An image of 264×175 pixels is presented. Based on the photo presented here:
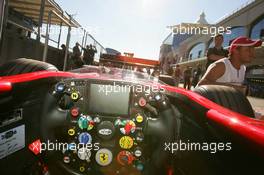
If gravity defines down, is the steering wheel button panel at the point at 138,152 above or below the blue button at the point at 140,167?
above

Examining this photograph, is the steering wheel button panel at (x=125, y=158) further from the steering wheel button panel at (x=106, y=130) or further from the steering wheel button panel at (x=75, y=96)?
the steering wheel button panel at (x=75, y=96)

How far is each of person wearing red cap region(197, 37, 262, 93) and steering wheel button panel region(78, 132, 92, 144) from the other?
1.83 metres

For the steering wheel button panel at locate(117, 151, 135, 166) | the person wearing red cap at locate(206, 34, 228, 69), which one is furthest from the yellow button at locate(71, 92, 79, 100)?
the person wearing red cap at locate(206, 34, 228, 69)

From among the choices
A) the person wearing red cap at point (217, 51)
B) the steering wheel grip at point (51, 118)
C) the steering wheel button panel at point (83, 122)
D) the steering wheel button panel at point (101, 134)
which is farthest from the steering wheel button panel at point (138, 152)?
the person wearing red cap at point (217, 51)

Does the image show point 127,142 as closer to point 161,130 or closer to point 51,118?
point 161,130

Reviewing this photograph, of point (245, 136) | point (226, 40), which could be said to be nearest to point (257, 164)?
point (245, 136)

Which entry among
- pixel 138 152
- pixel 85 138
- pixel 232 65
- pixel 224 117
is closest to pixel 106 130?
pixel 85 138

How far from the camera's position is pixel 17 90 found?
1.70m

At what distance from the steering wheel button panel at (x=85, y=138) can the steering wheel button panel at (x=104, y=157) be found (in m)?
0.10

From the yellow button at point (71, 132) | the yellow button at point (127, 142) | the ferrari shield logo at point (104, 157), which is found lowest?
the ferrari shield logo at point (104, 157)

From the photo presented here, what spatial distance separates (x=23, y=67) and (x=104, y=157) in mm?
1466

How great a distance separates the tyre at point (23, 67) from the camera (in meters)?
2.67

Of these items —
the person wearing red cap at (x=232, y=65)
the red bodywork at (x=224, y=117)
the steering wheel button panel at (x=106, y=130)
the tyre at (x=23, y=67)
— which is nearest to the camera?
the red bodywork at (x=224, y=117)

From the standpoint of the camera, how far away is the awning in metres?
6.38
